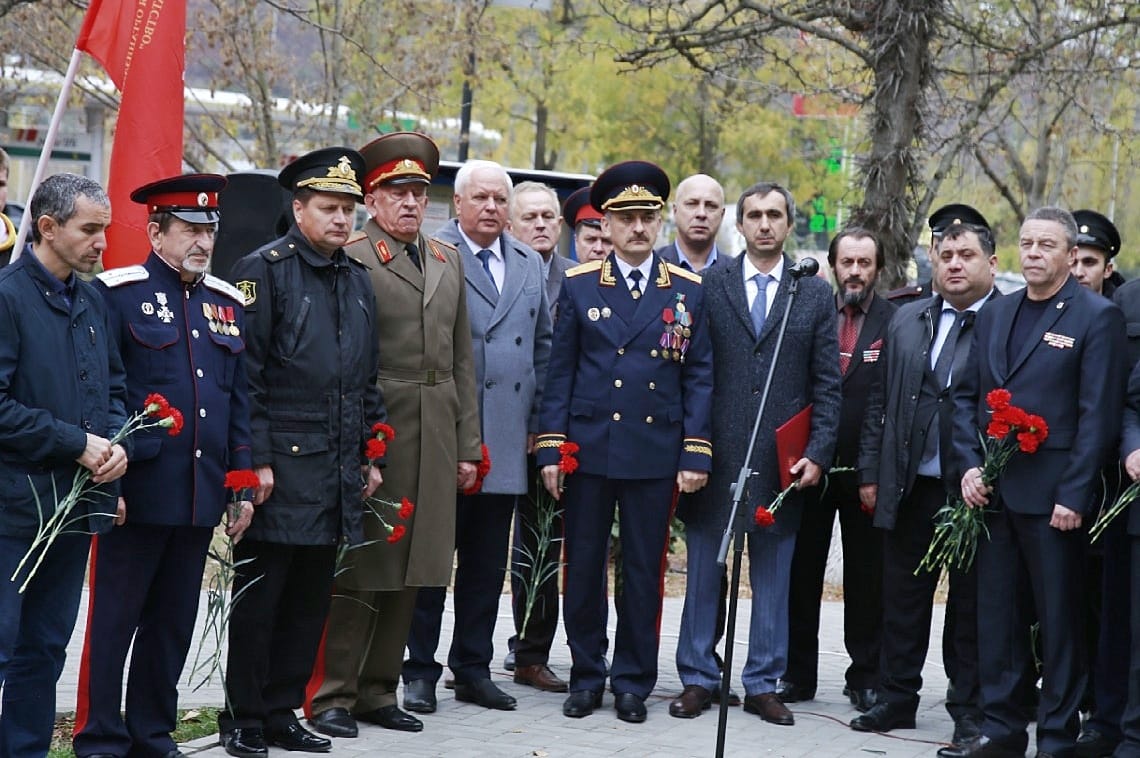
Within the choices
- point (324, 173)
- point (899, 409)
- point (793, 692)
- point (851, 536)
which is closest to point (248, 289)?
point (324, 173)

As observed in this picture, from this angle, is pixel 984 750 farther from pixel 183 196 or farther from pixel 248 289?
pixel 183 196

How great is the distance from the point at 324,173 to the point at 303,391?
913 millimetres

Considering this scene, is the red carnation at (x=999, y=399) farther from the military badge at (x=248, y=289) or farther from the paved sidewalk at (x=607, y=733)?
the military badge at (x=248, y=289)

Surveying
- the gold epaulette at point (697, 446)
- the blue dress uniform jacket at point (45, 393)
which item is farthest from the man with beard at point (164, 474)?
the gold epaulette at point (697, 446)

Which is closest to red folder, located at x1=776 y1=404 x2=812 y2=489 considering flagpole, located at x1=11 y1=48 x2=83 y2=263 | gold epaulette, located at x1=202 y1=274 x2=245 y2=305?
gold epaulette, located at x1=202 y1=274 x2=245 y2=305

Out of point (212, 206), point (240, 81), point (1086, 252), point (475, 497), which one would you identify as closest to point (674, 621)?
point (475, 497)

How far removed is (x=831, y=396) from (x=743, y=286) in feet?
2.21

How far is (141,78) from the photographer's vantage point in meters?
7.00

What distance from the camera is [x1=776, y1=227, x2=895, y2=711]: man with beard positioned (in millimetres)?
7844

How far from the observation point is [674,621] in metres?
10.7

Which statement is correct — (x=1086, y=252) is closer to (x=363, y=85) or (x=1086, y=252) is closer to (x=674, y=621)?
(x=674, y=621)

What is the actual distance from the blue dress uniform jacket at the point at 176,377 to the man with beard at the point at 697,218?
2762 millimetres

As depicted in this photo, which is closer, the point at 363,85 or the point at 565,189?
the point at 565,189

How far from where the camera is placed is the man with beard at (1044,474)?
6.64 metres
